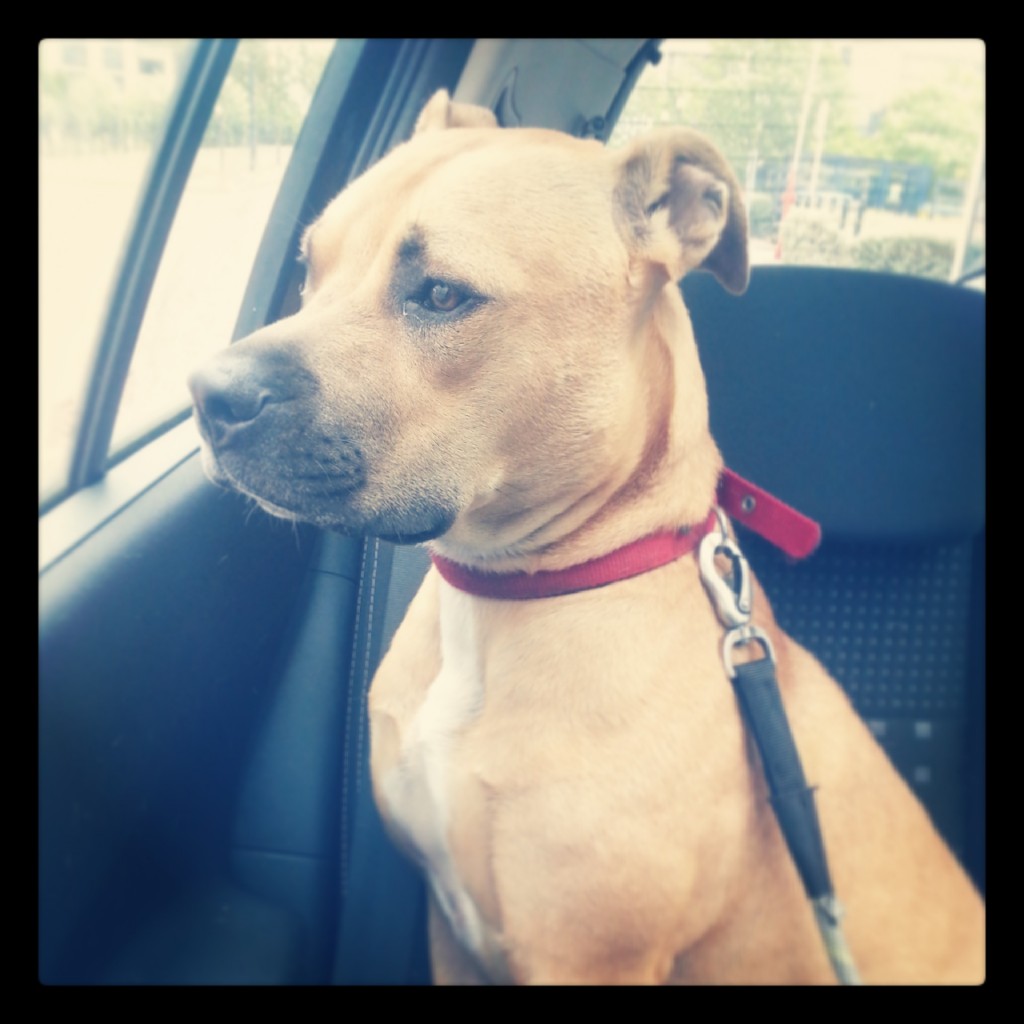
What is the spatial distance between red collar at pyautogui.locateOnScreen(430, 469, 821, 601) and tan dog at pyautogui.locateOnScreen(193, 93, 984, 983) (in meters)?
0.02

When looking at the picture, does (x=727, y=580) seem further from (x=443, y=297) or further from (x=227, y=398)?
(x=227, y=398)

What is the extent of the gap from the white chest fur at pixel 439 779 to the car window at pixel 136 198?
0.58 m

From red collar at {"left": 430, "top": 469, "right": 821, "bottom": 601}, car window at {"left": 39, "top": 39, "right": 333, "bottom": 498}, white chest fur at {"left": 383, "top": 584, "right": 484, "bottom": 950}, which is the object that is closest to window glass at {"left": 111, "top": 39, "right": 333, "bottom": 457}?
car window at {"left": 39, "top": 39, "right": 333, "bottom": 498}

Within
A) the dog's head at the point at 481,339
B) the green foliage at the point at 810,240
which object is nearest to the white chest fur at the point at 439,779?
the dog's head at the point at 481,339

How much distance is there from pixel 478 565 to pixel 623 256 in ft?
1.62

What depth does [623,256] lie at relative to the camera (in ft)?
3.72

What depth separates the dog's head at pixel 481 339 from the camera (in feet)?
3.34

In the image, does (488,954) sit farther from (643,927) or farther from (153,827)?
(153,827)

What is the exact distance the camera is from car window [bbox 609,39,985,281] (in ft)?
4.07

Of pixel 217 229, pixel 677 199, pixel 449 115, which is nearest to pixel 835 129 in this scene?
pixel 677 199

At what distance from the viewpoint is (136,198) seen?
1121 millimetres

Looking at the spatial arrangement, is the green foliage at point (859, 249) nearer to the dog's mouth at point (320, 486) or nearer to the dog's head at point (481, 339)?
the dog's head at point (481, 339)
